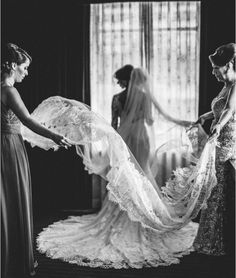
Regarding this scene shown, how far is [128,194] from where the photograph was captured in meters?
2.74

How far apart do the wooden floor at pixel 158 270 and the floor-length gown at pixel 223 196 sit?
0.13 m

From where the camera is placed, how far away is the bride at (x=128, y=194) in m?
2.72

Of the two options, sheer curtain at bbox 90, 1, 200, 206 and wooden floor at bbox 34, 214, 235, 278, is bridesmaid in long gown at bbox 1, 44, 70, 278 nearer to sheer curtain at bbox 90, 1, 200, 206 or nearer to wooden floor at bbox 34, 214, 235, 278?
wooden floor at bbox 34, 214, 235, 278

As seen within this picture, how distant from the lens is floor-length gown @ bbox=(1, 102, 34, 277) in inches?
94.3

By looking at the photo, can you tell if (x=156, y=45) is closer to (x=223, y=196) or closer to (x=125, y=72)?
(x=125, y=72)

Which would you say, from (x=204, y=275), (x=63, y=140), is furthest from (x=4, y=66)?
(x=204, y=275)

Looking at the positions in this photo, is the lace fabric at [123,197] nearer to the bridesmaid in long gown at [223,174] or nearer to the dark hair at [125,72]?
the bridesmaid in long gown at [223,174]

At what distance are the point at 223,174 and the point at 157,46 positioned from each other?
2.18 m

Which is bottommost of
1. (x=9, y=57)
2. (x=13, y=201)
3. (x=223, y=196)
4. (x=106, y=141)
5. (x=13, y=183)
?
(x=223, y=196)

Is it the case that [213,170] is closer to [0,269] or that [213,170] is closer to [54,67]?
[0,269]

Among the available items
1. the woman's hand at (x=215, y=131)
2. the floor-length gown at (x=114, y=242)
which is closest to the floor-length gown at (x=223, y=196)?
the woman's hand at (x=215, y=131)

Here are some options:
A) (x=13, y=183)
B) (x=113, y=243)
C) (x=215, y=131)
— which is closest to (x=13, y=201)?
(x=13, y=183)

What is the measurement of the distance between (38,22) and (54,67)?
61 cm

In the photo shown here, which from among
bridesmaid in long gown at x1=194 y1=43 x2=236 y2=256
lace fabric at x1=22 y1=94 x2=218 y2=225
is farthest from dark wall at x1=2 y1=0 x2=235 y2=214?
lace fabric at x1=22 y1=94 x2=218 y2=225
